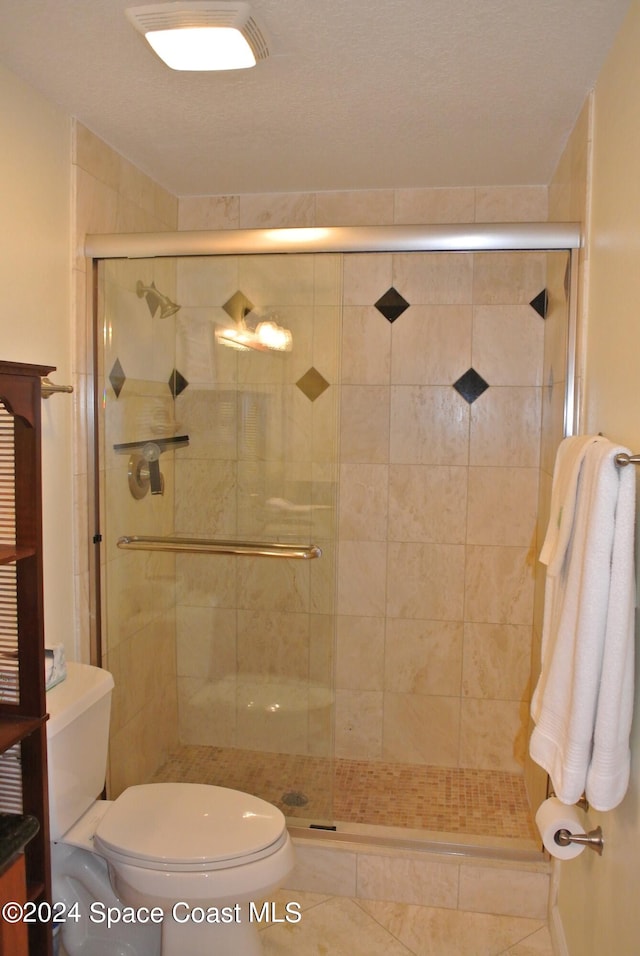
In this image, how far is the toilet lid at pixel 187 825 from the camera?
173 cm

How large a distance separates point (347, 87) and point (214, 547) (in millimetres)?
1399

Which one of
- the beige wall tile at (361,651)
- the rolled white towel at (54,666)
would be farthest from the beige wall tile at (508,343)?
the rolled white towel at (54,666)

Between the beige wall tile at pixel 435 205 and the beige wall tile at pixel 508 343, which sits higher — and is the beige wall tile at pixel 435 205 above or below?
above

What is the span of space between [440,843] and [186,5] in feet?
7.62

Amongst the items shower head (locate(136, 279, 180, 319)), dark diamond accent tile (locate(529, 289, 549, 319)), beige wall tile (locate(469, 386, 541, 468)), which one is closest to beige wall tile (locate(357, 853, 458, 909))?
beige wall tile (locate(469, 386, 541, 468))

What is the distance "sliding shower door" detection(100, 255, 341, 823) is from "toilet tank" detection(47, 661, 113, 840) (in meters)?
0.41

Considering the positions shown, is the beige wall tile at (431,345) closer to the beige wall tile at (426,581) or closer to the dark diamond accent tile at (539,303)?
the dark diamond accent tile at (539,303)

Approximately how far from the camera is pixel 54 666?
187 cm

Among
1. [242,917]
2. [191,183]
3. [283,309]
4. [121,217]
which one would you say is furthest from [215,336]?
[242,917]

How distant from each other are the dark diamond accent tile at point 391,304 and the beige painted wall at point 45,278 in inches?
47.4

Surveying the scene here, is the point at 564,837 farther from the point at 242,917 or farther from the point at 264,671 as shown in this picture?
the point at 264,671

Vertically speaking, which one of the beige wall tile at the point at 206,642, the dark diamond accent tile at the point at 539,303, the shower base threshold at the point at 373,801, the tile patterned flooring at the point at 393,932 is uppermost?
the dark diamond accent tile at the point at 539,303

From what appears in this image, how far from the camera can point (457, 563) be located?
2865 millimetres

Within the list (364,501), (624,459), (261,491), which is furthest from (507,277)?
(624,459)
